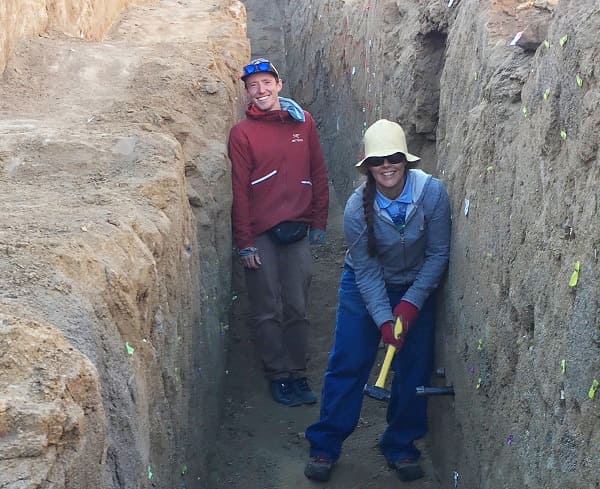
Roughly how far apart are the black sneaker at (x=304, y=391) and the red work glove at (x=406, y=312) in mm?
1365

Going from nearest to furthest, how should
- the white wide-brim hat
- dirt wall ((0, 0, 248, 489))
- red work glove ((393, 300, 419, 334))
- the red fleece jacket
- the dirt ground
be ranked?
dirt wall ((0, 0, 248, 489)) < the white wide-brim hat < red work glove ((393, 300, 419, 334)) < the dirt ground < the red fleece jacket

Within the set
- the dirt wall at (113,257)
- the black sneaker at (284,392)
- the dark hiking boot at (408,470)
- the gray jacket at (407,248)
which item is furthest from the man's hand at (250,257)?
the dark hiking boot at (408,470)

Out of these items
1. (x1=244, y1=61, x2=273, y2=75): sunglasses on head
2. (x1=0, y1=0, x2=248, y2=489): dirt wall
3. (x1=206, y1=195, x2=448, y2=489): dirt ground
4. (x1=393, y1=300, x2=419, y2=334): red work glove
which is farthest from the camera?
(x1=244, y1=61, x2=273, y2=75): sunglasses on head

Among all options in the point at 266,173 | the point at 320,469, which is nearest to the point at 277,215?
the point at 266,173

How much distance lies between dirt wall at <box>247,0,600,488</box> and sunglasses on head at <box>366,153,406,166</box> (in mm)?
332

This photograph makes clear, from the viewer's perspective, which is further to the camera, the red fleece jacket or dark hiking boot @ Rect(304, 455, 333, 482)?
the red fleece jacket

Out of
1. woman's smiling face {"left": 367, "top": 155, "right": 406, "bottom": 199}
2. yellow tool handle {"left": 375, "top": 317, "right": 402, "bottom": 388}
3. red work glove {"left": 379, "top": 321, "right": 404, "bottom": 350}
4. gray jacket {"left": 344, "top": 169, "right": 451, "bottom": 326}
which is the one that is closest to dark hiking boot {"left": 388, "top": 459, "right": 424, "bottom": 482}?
yellow tool handle {"left": 375, "top": 317, "right": 402, "bottom": 388}

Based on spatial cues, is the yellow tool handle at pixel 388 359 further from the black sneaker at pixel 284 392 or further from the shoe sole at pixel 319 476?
the black sneaker at pixel 284 392

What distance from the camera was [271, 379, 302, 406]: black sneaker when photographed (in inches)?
223

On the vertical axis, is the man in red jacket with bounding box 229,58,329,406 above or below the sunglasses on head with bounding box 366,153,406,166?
below

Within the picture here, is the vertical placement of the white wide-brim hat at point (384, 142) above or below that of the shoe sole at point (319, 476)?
above

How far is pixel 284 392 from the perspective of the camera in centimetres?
572

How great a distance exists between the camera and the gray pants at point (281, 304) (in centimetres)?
561

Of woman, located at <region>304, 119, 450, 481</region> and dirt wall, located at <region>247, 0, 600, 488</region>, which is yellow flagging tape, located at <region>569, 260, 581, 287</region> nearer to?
dirt wall, located at <region>247, 0, 600, 488</region>
